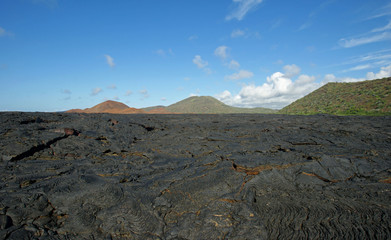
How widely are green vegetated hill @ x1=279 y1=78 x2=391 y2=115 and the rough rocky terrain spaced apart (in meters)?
14.5

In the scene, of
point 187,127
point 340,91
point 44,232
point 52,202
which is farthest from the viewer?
point 340,91

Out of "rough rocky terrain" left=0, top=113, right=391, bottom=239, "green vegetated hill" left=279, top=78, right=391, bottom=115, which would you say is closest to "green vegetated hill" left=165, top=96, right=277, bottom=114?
"green vegetated hill" left=279, top=78, right=391, bottom=115

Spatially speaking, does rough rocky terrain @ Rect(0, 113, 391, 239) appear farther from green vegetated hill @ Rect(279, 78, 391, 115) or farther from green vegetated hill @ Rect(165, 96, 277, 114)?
green vegetated hill @ Rect(165, 96, 277, 114)

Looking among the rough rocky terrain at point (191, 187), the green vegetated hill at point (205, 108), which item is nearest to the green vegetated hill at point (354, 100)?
the rough rocky terrain at point (191, 187)

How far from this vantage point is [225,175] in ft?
13.1

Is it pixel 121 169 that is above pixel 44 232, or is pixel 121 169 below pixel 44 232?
above

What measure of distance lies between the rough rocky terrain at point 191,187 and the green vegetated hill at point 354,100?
47.5 feet

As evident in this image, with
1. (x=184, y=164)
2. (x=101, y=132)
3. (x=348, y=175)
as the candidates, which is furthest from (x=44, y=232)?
(x=348, y=175)

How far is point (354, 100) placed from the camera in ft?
70.7

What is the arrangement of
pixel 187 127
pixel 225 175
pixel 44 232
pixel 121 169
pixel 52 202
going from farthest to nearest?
pixel 187 127
pixel 121 169
pixel 225 175
pixel 52 202
pixel 44 232

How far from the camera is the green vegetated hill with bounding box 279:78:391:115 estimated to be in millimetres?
17597

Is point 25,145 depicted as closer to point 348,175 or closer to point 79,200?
point 79,200

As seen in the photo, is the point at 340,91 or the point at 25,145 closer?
the point at 25,145

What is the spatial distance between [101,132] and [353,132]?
286 inches
